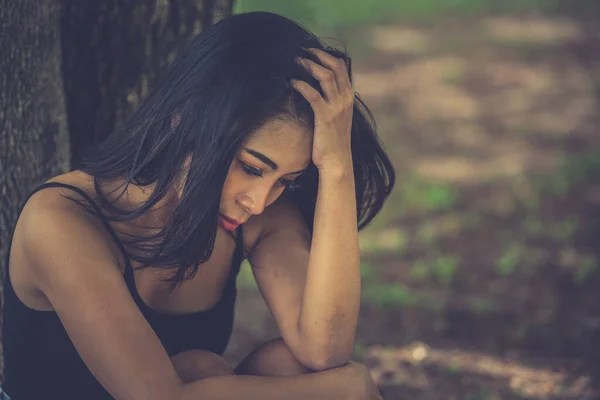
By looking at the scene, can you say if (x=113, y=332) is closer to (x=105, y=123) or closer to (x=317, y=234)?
(x=317, y=234)

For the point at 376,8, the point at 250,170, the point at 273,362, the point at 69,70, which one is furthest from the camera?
the point at 376,8

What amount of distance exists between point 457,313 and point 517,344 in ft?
1.46

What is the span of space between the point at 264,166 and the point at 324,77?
1.00 ft

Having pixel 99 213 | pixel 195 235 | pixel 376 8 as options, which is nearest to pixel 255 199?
pixel 195 235

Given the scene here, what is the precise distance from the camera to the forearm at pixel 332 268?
2.74m

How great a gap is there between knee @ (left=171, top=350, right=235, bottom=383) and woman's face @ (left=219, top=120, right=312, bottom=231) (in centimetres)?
45

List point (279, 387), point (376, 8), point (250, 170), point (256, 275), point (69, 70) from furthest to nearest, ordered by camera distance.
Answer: point (376, 8), point (69, 70), point (256, 275), point (279, 387), point (250, 170)

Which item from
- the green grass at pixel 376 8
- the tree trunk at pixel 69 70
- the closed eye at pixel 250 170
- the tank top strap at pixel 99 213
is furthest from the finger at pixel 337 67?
the green grass at pixel 376 8

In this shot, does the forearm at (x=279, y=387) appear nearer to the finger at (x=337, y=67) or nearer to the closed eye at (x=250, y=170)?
the closed eye at (x=250, y=170)

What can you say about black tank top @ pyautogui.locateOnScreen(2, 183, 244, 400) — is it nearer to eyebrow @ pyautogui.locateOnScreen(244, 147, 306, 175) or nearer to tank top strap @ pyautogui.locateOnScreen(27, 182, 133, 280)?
tank top strap @ pyautogui.locateOnScreen(27, 182, 133, 280)

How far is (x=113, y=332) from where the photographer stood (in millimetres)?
2424

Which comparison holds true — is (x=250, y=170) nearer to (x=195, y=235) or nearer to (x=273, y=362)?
(x=195, y=235)

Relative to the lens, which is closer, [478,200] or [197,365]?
[197,365]

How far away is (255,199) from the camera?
253cm
